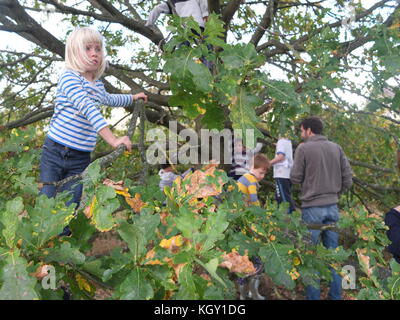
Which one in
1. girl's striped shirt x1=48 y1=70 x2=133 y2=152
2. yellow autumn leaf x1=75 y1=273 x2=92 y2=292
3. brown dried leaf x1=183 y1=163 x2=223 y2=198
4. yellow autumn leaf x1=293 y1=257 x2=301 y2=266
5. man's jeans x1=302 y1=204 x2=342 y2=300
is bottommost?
man's jeans x1=302 y1=204 x2=342 y2=300

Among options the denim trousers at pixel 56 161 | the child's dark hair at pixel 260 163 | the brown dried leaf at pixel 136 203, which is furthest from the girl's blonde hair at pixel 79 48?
the child's dark hair at pixel 260 163

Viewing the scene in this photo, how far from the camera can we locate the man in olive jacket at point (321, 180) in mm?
3955

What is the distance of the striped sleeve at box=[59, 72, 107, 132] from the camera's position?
1926 mm

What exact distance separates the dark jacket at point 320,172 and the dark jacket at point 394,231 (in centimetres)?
159

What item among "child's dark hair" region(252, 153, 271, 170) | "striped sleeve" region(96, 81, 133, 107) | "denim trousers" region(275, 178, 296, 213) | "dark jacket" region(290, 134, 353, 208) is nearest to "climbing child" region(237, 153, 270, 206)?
"child's dark hair" region(252, 153, 271, 170)

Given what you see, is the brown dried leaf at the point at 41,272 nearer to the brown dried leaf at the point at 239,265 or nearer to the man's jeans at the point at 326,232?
the brown dried leaf at the point at 239,265

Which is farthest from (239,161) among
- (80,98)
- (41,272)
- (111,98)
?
(41,272)

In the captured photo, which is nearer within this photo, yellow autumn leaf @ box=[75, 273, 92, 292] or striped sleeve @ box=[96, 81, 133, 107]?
yellow autumn leaf @ box=[75, 273, 92, 292]

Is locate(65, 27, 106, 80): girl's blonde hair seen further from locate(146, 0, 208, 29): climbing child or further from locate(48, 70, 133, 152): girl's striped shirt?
locate(146, 0, 208, 29): climbing child

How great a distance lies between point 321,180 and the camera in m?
3.96

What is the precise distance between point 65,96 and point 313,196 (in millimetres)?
2727

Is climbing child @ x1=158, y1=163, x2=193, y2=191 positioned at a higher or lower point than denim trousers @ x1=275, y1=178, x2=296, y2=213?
higher

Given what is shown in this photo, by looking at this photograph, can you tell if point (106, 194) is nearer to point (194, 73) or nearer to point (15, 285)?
point (15, 285)

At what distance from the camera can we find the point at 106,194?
3.69 feet
